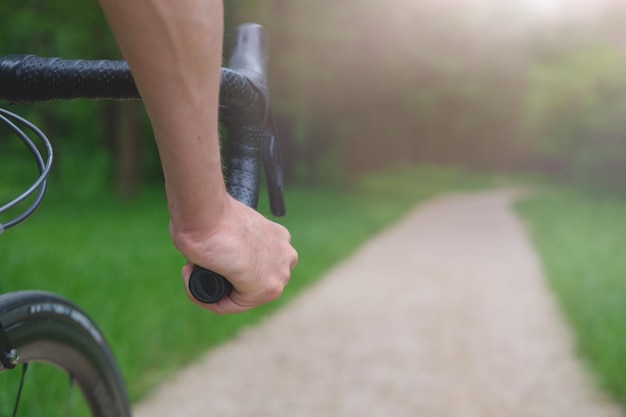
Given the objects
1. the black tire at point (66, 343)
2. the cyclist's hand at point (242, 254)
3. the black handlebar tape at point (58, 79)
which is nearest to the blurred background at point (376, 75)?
the black tire at point (66, 343)

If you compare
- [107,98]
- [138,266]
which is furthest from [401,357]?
[107,98]

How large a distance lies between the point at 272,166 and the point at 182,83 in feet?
1.28

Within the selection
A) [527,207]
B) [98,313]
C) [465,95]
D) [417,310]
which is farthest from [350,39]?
[98,313]

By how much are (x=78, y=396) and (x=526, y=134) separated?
46021 mm

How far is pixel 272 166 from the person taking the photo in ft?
3.77

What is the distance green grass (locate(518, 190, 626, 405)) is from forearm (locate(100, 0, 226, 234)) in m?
4.11

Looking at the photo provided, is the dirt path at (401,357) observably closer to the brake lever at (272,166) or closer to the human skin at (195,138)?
the brake lever at (272,166)

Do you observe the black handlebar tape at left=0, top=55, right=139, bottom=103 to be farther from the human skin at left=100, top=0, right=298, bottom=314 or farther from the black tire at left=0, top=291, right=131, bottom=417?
the black tire at left=0, top=291, right=131, bottom=417

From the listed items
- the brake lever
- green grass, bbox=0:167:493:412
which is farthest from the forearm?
green grass, bbox=0:167:493:412

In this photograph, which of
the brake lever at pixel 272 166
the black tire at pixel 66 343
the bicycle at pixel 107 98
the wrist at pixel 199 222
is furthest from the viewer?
the black tire at pixel 66 343

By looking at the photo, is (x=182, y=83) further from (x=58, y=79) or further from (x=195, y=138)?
(x=58, y=79)

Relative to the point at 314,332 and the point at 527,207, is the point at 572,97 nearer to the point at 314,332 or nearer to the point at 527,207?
the point at 527,207

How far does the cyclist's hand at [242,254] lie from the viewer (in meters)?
0.86

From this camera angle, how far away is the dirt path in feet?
13.8
